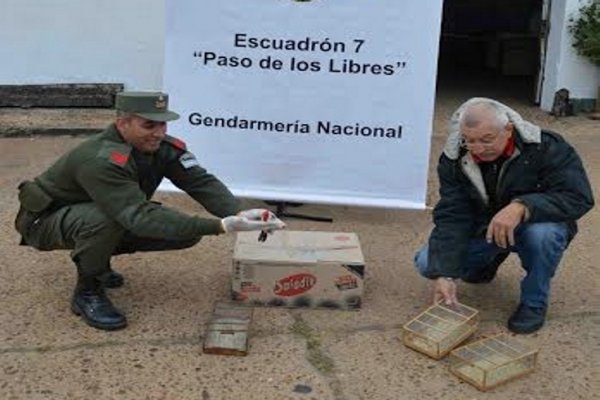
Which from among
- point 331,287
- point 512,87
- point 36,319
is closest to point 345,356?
point 331,287

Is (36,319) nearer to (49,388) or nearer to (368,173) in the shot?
(49,388)

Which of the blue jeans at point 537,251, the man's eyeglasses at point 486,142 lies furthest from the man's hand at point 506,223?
A: the man's eyeglasses at point 486,142

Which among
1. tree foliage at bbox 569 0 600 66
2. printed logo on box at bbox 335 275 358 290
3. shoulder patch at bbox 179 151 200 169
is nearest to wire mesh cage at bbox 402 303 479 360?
printed logo on box at bbox 335 275 358 290

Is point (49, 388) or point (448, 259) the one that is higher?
point (448, 259)

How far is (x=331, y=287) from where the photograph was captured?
369cm

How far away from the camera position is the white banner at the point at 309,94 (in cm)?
451

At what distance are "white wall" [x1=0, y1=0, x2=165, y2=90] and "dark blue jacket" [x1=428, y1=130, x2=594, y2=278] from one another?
4541 millimetres

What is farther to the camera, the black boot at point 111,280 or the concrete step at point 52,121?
the concrete step at point 52,121

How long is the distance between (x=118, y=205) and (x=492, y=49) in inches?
430

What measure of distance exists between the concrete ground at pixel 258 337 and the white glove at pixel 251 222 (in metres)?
0.50

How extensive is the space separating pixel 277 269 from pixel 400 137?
1.38 meters

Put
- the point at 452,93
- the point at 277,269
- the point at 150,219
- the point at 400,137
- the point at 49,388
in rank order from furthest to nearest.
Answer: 1. the point at 452,93
2. the point at 400,137
3. the point at 277,269
4. the point at 150,219
5. the point at 49,388

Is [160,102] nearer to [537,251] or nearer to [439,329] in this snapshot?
[439,329]

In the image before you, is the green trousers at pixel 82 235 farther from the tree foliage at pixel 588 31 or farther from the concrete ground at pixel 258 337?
the tree foliage at pixel 588 31
